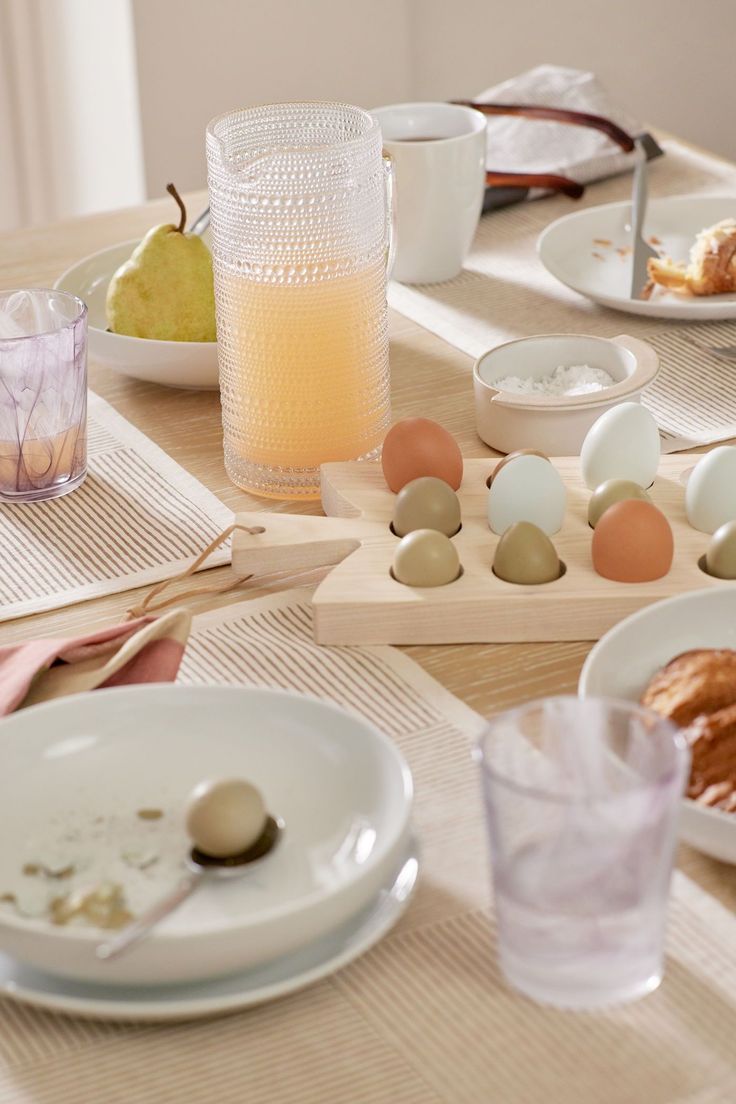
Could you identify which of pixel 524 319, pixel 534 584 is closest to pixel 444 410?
pixel 524 319

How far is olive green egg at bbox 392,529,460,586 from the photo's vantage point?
887mm

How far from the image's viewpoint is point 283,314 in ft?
3.34

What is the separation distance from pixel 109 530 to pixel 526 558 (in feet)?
1.05

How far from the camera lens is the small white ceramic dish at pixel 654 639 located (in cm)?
77

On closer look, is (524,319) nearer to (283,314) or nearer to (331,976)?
(283,314)

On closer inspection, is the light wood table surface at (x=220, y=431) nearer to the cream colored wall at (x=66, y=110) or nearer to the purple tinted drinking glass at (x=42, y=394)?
the purple tinted drinking glass at (x=42, y=394)

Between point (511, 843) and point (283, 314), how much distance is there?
0.54 meters

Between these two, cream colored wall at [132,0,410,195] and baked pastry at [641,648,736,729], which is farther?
cream colored wall at [132,0,410,195]

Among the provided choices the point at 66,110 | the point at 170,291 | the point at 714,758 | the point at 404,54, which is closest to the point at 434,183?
the point at 170,291

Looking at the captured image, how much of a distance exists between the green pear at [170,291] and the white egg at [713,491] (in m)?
0.45

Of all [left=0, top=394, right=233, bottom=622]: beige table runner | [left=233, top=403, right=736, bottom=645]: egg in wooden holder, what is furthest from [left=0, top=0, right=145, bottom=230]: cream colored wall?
[left=233, top=403, right=736, bottom=645]: egg in wooden holder

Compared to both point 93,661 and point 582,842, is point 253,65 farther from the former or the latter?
point 582,842

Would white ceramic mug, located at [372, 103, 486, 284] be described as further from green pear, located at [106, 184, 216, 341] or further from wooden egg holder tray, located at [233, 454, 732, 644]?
wooden egg holder tray, located at [233, 454, 732, 644]

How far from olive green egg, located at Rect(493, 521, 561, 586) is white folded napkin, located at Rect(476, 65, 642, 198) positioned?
0.84m
